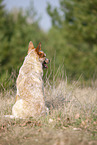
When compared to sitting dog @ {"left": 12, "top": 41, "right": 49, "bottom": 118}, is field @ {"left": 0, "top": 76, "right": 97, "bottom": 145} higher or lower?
lower

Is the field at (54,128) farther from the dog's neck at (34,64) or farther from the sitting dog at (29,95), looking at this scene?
the dog's neck at (34,64)

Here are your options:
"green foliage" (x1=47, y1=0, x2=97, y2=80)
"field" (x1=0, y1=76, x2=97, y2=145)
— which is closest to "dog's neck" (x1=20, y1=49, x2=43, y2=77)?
"field" (x1=0, y1=76, x2=97, y2=145)

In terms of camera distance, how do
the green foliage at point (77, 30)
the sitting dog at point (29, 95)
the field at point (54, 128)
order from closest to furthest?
the field at point (54, 128) < the sitting dog at point (29, 95) < the green foliage at point (77, 30)

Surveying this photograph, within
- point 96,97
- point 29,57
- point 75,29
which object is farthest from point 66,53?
point 29,57

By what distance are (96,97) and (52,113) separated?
1.82m

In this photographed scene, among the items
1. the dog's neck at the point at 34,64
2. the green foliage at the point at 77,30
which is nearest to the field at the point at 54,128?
the dog's neck at the point at 34,64

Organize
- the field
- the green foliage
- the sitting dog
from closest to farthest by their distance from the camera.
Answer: the field
the sitting dog
the green foliage

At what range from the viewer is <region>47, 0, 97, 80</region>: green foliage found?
1456 centimetres

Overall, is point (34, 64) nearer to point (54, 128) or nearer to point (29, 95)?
point (29, 95)

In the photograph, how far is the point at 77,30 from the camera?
1589 cm

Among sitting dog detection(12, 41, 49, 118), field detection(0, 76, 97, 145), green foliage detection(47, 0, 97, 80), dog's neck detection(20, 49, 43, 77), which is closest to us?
field detection(0, 76, 97, 145)

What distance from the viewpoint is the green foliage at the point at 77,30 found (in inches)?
573

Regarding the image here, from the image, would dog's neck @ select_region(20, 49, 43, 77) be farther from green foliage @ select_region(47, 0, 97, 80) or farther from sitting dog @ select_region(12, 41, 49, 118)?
green foliage @ select_region(47, 0, 97, 80)

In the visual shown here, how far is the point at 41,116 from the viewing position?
438 cm
